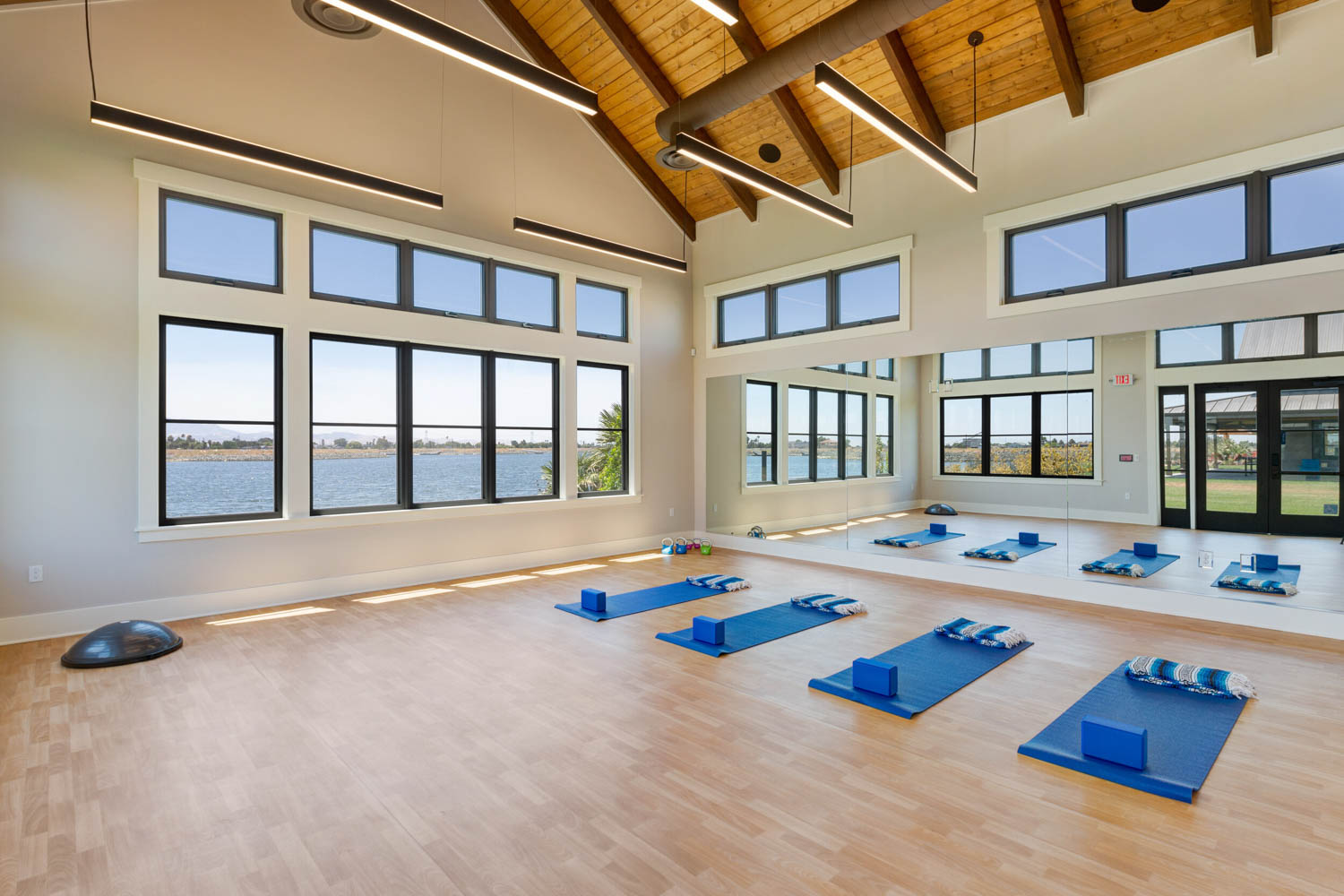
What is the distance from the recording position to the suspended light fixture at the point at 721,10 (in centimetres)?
396

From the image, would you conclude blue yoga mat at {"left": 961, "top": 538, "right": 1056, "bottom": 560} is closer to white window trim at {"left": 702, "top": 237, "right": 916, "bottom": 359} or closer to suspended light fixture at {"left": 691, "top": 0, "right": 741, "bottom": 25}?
white window trim at {"left": 702, "top": 237, "right": 916, "bottom": 359}

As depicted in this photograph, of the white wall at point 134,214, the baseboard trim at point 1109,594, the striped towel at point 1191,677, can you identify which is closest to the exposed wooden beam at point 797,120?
the white wall at point 134,214

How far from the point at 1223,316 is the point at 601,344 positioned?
636 centimetres

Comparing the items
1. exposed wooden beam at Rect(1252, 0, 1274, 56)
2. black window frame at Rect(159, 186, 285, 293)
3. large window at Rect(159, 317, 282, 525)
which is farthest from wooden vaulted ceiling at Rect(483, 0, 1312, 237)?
large window at Rect(159, 317, 282, 525)

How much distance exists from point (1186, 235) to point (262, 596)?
884 centimetres

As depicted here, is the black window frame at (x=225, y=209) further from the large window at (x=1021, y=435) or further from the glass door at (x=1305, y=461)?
the glass door at (x=1305, y=461)

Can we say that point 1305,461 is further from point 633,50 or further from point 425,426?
point 425,426

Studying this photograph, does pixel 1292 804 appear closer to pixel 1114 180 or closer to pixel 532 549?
pixel 1114 180

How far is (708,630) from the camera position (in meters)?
4.82

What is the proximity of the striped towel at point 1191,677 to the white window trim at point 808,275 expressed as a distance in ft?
14.0

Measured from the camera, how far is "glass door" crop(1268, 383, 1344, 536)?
5145mm

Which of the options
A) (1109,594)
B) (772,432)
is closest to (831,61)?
(772,432)

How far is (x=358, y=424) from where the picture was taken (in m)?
6.56

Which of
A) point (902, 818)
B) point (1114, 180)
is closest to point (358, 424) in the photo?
point (902, 818)
